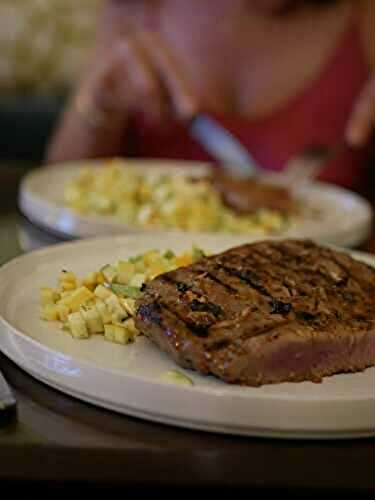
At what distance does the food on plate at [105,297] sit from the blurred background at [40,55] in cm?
197

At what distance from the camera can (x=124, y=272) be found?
1105 millimetres

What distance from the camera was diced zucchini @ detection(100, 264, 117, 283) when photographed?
110cm

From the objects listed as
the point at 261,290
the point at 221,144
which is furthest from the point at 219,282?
the point at 221,144

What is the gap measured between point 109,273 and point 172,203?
48 centimetres

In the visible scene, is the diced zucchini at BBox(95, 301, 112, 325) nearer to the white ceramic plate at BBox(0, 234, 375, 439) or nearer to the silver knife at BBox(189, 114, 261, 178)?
the white ceramic plate at BBox(0, 234, 375, 439)

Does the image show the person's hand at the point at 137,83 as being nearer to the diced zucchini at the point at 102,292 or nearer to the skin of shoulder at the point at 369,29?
the skin of shoulder at the point at 369,29

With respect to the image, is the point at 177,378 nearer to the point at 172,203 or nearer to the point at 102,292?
the point at 102,292

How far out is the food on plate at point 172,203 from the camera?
60.6 inches

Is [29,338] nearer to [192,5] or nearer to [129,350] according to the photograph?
[129,350]

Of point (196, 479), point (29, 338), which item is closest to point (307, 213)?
point (29, 338)

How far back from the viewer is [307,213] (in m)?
1.73

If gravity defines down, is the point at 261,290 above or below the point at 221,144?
above

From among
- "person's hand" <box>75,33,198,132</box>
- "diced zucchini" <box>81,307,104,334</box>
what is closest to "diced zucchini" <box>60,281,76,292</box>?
"diced zucchini" <box>81,307,104,334</box>

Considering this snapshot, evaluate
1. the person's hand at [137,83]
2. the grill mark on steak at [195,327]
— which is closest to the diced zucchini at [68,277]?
the grill mark on steak at [195,327]
